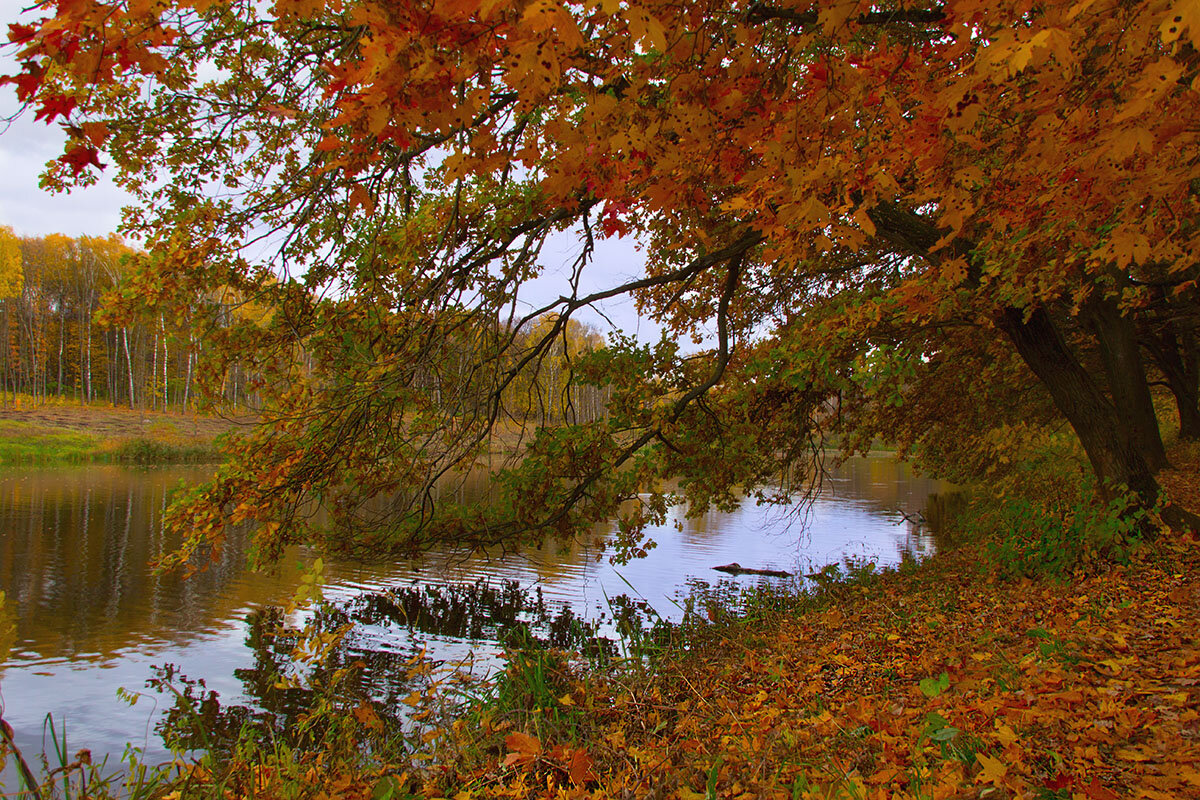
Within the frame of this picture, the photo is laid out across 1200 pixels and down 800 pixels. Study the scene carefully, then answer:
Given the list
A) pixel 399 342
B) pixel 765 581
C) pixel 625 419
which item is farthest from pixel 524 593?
pixel 399 342

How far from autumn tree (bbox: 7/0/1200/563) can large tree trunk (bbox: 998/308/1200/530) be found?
3cm

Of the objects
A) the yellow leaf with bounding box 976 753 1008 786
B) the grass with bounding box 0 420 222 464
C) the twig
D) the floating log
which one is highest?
the twig

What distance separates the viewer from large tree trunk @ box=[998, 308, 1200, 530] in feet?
21.2

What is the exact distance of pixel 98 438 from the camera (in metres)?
29.8

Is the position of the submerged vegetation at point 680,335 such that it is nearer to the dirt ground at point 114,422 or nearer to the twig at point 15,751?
the twig at point 15,751

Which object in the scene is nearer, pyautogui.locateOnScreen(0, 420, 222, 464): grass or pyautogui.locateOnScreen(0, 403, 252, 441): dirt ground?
pyautogui.locateOnScreen(0, 420, 222, 464): grass

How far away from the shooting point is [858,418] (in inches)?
369

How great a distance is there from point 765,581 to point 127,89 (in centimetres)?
1086

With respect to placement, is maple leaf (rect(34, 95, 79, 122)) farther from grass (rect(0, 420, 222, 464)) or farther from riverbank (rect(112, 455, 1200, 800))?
grass (rect(0, 420, 222, 464))

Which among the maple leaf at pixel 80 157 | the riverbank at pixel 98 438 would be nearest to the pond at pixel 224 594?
the maple leaf at pixel 80 157

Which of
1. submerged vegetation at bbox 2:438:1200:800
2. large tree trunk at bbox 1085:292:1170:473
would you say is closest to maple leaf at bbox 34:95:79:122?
submerged vegetation at bbox 2:438:1200:800

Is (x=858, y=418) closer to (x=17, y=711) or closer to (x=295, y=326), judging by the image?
(x=295, y=326)

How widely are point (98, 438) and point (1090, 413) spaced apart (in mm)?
35820

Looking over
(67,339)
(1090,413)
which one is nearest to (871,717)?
(1090,413)
